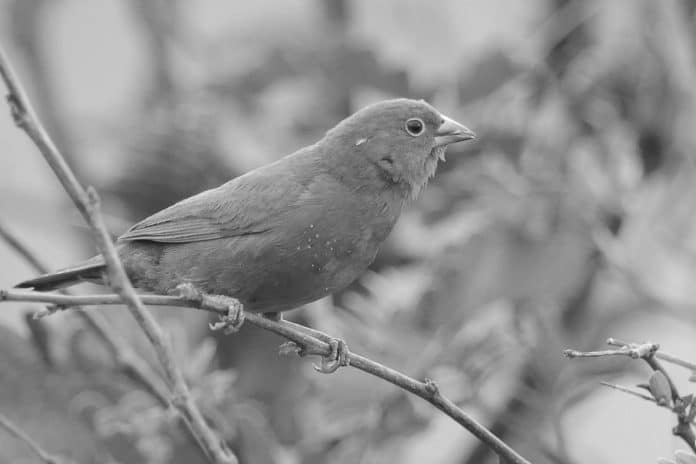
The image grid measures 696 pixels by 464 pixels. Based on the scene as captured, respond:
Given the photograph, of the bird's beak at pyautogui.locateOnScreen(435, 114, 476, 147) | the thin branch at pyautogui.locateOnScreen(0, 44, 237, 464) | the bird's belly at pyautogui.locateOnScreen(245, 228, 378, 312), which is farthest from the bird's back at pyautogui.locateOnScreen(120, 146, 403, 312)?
the thin branch at pyautogui.locateOnScreen(0, 44, 237, 464)

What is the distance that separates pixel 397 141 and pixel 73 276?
1423 mm

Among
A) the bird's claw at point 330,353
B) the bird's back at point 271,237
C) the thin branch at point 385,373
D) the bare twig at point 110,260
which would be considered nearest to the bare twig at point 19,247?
the thin branch at point 385,373

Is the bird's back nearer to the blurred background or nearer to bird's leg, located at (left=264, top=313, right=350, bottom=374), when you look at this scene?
bird's leg, located at (left=264, top=313, right=350, bottom=374)

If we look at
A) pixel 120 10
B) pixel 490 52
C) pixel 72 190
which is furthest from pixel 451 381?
pixel 120 10

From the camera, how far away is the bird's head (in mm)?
4277

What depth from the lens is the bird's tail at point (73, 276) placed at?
3.74m

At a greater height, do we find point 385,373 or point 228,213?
point 228,213

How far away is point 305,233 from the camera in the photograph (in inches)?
152

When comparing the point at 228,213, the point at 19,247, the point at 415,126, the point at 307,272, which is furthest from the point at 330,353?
the point at 19,247

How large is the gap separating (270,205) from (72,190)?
2.17 metres

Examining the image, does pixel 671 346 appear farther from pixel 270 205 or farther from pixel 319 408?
pixel 270 205

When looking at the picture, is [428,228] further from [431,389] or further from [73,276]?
[431,389]

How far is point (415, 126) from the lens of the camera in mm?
4441

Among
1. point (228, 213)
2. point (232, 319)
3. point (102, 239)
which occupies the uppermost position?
point (228, 213)
